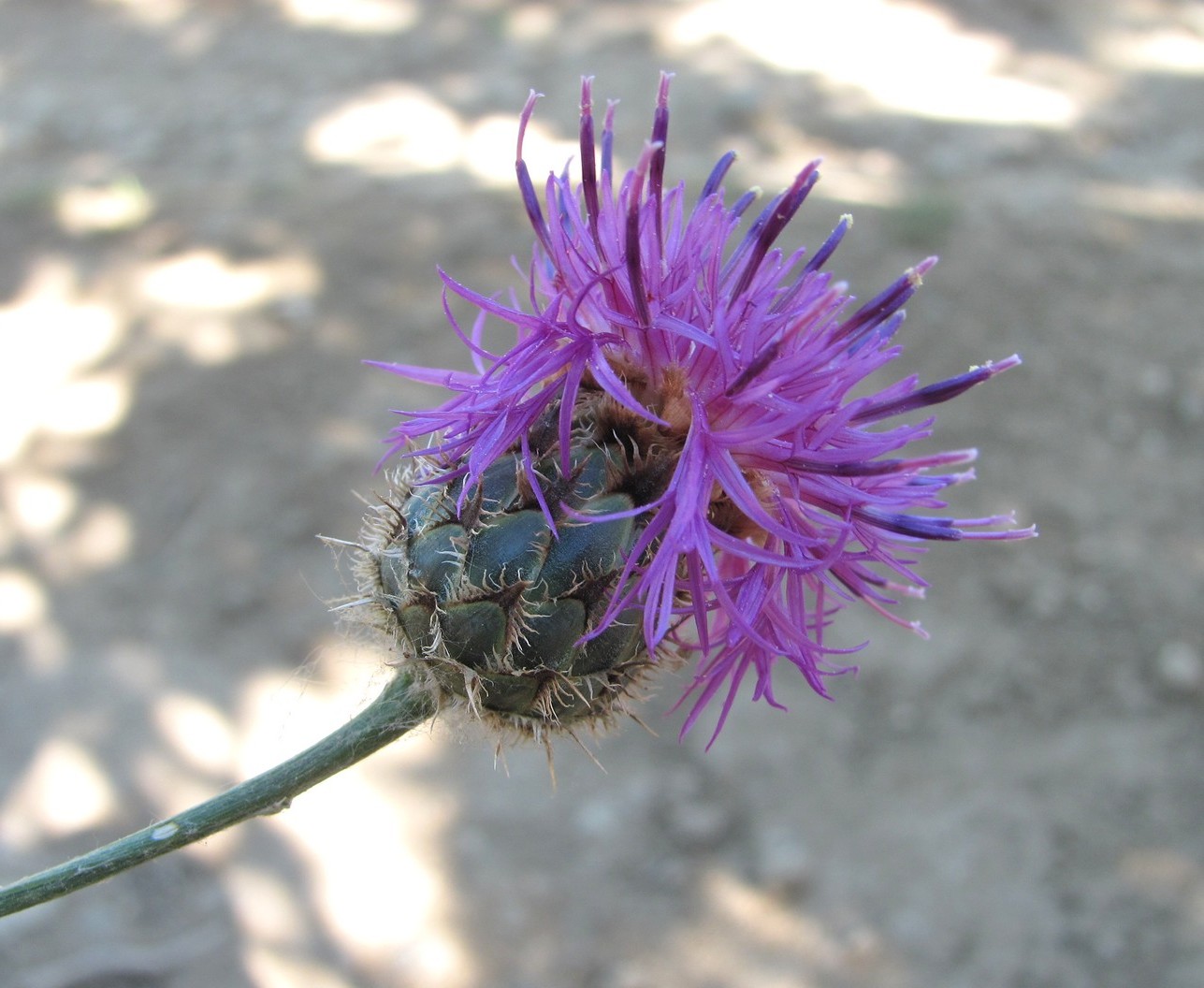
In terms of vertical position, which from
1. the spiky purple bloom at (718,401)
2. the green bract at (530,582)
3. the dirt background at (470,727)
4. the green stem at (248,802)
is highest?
the spiky purple bloom at (718,401)

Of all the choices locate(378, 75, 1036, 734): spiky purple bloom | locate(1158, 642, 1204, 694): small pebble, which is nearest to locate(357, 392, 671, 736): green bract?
locate(378, 75, 1036, 734): spiky purple bloom

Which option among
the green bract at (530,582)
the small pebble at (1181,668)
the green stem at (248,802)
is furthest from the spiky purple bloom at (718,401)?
the small pebble at (1181,668)

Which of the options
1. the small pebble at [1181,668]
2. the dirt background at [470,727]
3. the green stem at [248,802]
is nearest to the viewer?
the green stem at [248,802]

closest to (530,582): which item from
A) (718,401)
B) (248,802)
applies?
(718,401)

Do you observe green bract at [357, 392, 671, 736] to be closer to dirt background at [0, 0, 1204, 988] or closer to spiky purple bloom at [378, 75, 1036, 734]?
spiky purple bloom at [378, 75, 1036, 734]

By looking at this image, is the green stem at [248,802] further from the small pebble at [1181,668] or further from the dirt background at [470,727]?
the small pebble at [1181,668]

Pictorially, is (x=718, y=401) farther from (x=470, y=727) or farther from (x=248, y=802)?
(x=248, y=802)
